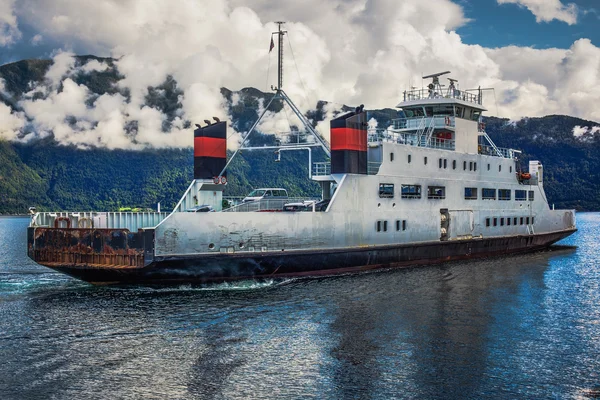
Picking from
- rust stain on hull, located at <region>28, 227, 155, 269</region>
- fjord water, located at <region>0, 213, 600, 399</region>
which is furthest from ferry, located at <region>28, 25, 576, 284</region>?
fjord water, located at <region>0, 213, 600, 399</region>

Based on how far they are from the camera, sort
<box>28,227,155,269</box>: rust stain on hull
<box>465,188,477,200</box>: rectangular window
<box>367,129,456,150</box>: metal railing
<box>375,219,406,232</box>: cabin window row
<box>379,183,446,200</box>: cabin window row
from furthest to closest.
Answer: <box>465,188,477,200</box>: rectangular window, <box>367,129,456,150</box>: metal railing, <box>379,183,446,200</box>: cabin window row, <box>375,219,406,232</box>: cabin window row, <box>28,227,155,269</box>: rust stain on hull

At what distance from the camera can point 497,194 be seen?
1624 inches

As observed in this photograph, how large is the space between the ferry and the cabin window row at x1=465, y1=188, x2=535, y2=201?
0.08 metres

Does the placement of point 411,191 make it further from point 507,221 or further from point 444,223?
point 507,221

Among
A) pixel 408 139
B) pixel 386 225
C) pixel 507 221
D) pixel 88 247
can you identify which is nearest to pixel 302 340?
pixel 88 247

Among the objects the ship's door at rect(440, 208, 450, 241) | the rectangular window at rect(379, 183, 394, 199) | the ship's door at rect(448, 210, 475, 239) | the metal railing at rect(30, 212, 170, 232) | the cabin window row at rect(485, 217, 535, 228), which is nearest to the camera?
the metal railing at rect(30, 212, 170, 232)

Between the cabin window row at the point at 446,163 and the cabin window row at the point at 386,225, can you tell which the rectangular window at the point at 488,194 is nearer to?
the cabin window row at the point at 446,163

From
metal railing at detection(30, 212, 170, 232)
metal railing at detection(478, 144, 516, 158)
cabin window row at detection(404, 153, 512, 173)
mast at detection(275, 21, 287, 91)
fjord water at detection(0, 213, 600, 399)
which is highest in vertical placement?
→ mast at detection(275, 21, 287, 91)

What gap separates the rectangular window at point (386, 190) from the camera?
106 ft

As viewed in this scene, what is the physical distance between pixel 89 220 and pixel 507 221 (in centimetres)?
2956

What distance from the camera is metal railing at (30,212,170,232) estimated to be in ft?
86.7

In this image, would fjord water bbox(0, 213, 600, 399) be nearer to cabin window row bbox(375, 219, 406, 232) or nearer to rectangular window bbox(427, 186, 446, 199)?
cabin window row bbox(375, 219, 406, 232)

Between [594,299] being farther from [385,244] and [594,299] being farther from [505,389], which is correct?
[505,389]

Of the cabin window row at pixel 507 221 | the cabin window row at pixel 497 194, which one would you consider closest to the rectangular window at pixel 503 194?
the cabin window row at pixel 497 194
